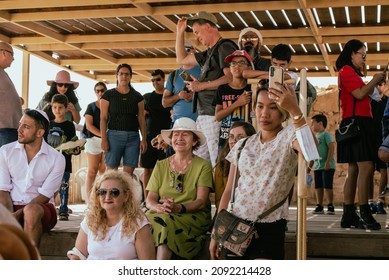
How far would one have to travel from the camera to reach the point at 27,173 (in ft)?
14.7

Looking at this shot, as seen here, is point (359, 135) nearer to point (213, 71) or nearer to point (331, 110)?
point (213, 71)

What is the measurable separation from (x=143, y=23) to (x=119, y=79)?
432 cm

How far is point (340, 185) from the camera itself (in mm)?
12523

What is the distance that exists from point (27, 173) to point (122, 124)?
68.4 inches

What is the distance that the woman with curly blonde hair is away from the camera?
3561mm

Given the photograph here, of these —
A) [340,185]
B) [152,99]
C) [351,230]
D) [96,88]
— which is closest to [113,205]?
[351,230]

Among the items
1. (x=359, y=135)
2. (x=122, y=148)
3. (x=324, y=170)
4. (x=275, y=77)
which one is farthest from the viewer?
(x=324, y=170)

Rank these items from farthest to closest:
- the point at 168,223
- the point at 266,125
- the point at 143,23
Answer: the point at 143,23, the point at 168,223, the point at 266,125

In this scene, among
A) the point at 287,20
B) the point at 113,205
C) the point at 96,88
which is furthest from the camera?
the point at 287,20

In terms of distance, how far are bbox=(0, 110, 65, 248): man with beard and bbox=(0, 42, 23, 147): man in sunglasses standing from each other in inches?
23.1

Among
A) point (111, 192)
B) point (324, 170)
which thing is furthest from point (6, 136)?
point (324, 170)

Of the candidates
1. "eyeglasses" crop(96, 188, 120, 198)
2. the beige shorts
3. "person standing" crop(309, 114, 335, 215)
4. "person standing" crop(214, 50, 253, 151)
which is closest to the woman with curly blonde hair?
"eyeglasses" crop(96, 188, 120, 198)

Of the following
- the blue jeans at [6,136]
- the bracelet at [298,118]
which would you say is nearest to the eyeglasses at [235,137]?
the bracelet at [298,118]
